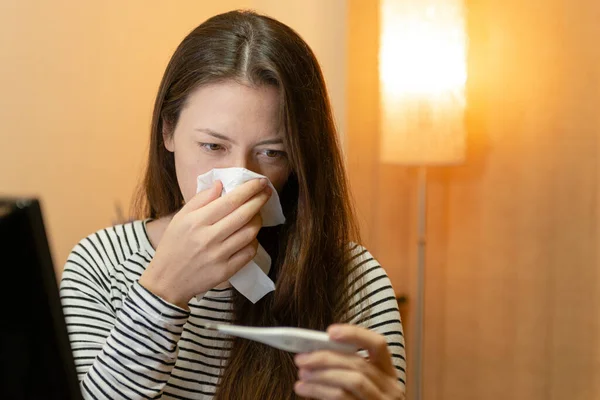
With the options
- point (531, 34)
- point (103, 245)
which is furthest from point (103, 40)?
point (531, 34)

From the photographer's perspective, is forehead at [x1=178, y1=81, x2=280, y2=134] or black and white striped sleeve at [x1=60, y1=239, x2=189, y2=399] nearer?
black and white striped sleeve at [x1=60, y1=239, x2=189, y2=399]

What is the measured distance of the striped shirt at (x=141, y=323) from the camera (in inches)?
40.4

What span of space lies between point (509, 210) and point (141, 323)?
4.65ft

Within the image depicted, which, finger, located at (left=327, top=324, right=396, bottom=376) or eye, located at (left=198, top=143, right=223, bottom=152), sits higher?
eye, located at (left=198, top=143, right=223, bottom=152)

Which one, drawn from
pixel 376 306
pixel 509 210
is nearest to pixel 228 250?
pixel 376 306

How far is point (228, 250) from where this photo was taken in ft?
3.59

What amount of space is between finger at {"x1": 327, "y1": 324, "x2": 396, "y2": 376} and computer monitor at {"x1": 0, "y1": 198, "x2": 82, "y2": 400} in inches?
11.6

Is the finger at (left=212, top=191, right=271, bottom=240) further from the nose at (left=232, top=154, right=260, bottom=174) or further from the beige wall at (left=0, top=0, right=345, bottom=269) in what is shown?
the beige wall at (left=0, top=0, right=345, bottom=269)

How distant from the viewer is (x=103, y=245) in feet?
4.36

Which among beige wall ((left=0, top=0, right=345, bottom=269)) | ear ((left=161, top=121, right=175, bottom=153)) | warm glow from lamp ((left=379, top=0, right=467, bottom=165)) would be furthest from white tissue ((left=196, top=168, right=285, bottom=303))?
warm glow from lamp ((left=379, top=0, right=467, bottom=165))

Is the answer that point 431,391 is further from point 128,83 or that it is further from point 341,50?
point 128,83

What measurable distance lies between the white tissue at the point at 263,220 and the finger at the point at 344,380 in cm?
37

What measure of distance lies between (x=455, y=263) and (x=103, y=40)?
1.25m

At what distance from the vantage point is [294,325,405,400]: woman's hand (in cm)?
79
